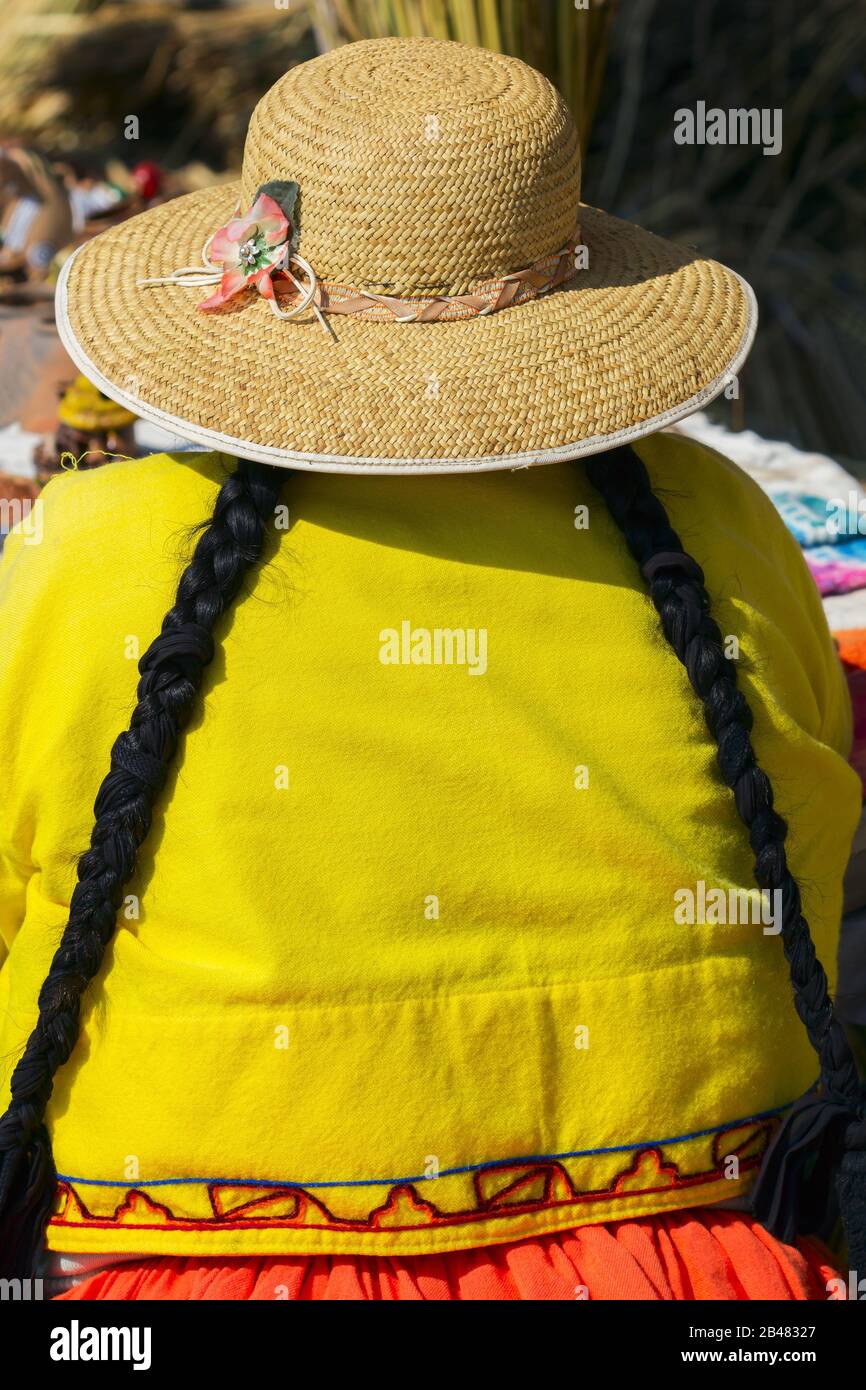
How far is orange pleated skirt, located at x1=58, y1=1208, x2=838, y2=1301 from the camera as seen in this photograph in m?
1.28

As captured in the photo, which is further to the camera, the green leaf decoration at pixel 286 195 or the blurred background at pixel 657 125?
the blurred background at pixel 657 125

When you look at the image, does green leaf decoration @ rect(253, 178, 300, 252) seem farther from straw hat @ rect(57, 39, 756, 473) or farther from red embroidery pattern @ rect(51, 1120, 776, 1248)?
red embroidery pattern @ rect(51, 1120, 776, 1248)

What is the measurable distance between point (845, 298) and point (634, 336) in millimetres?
3243

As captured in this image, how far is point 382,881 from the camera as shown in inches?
49.2

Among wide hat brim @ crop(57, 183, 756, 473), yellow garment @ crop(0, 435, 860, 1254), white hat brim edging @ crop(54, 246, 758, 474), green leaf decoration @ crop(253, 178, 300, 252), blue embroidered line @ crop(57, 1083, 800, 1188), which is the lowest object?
blue embroidered line @ crop(57, 1083, 800, 1188)

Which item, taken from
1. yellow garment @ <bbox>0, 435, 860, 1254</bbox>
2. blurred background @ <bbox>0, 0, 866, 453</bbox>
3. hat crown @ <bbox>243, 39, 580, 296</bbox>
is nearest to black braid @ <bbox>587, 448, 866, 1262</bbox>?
yellow garment @ <bbox>0, 435, 860, 1254</bbox>

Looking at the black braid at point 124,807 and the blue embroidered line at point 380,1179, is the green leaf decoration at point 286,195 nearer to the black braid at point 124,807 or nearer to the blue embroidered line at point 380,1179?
the black braid at point 124,807

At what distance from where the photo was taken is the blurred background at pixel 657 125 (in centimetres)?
398

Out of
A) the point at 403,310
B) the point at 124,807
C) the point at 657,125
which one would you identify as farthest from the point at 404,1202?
the point at 657,125

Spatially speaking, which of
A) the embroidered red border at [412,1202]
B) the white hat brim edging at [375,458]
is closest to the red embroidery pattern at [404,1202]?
the embroidered red border at [412,1202]

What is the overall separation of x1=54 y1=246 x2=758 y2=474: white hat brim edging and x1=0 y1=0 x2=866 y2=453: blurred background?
73.1 inches

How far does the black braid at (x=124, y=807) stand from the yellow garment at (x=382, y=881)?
24 millimetres

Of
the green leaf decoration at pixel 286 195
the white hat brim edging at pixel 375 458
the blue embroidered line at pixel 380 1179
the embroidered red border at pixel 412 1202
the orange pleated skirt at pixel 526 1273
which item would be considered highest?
the green leaf decoration at pixel 286 195

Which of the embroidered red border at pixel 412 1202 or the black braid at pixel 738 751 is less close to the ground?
the black braid at pixel 738 751
